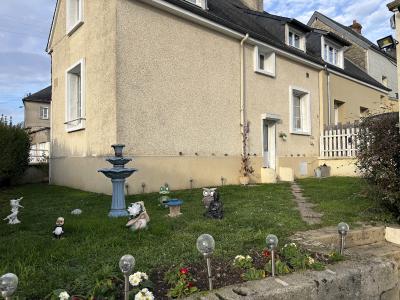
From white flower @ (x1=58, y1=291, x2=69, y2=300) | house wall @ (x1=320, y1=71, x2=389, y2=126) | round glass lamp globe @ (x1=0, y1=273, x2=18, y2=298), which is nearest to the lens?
round glass lamp globe @ (x1=0, y1=273, x2=18, y2=298)

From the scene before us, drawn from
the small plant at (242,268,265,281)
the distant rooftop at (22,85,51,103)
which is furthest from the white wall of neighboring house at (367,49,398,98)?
the distant rooftop at (22,85,51,103)

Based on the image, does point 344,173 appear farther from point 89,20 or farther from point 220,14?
point 89,20

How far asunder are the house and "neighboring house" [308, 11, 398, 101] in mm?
9727

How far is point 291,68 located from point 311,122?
103 inches

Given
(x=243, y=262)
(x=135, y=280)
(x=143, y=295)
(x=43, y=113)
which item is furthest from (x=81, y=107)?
(x=43, y=113)

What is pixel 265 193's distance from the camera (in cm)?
881

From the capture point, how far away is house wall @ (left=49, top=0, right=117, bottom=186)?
29.1 ft

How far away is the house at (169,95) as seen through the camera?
8969 millimetres

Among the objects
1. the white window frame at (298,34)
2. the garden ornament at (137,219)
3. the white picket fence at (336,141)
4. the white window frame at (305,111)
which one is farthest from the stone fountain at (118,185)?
the white window frame at (298,34)

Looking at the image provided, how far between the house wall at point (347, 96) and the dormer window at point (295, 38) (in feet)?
5.24

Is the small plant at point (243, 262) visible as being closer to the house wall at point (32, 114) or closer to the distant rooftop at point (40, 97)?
the house wall at point (32, 114)

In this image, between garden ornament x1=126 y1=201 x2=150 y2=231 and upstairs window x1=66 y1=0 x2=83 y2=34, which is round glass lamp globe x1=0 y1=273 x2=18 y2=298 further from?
upstairs window x1=66 y1=0 x2=83 y2=34

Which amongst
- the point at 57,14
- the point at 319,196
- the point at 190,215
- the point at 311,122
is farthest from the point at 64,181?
the point at 311,122

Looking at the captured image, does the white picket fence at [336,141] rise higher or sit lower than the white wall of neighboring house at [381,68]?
lower
